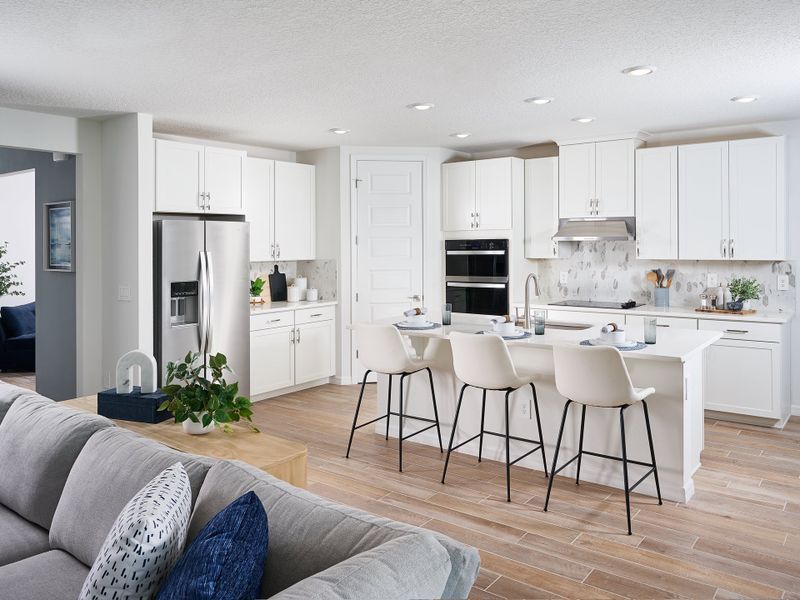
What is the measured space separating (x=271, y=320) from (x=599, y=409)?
3.27 metres

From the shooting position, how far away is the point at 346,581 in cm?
122

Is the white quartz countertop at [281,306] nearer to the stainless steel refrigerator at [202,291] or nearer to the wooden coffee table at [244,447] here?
the stainless steel refrigerator at [202,291]

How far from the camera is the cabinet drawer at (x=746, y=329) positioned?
501 cm

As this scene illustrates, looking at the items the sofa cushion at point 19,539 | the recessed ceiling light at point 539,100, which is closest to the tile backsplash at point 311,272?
the recessed ceiling light at point 539,100

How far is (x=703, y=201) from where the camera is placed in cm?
552

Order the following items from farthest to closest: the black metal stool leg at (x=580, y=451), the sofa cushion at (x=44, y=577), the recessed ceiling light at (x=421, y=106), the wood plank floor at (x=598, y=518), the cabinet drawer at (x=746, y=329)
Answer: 1. the cabinet drawer at (x=746, y=329)
2. the recessed ceiling light at (x=421, y=106)
3. the black metal stool leg at (x=580, y=451)
4. the wood plank floor at (x=598, y=518)
5. the sofa cushion at (x=44, y=577)

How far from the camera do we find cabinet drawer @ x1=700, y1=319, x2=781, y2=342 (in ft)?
16.4

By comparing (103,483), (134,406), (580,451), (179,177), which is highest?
(179,177)

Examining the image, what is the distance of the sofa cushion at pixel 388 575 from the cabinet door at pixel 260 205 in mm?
5208

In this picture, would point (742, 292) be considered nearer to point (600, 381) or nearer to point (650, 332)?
point (650, 332)

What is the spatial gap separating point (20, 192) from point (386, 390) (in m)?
6.55

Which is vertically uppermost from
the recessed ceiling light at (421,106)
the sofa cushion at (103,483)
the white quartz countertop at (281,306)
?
the recessed ceiling light at (421,106)

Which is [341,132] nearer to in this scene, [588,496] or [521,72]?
[521,72]

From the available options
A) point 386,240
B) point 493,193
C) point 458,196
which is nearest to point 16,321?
point 386,240
